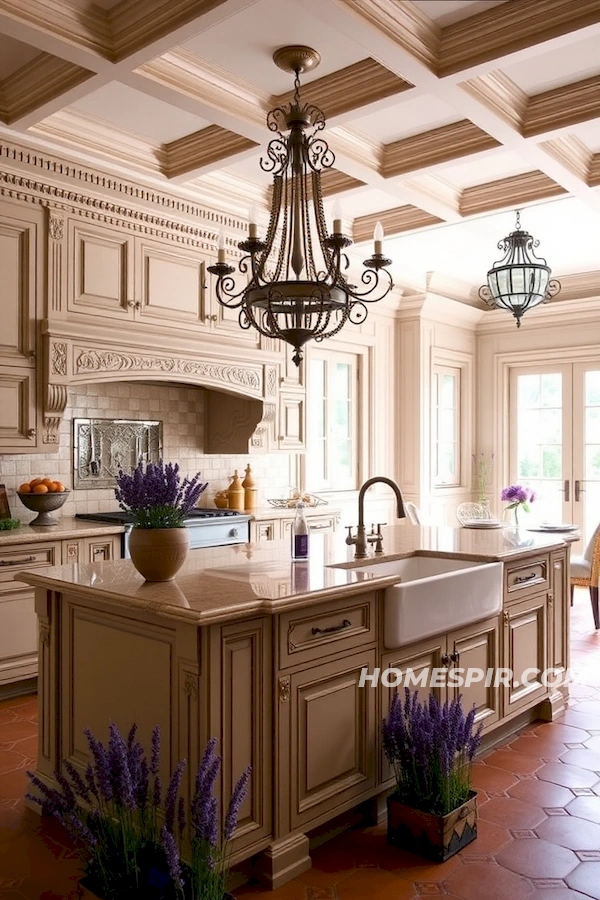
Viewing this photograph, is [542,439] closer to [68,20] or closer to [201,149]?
[201,149]

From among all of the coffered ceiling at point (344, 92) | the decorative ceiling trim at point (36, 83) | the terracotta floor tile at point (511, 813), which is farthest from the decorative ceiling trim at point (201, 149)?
the terracotta floor tile at point (511, 813)

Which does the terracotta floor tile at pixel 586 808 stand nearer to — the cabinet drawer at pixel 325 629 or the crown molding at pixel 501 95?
the cabinet drawer at pixel 325 629

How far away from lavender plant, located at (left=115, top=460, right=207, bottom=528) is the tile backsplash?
2266 mm

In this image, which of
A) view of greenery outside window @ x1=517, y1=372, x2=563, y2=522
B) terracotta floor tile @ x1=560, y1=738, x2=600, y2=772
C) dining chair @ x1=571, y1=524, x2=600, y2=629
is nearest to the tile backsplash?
dining chair @ x1=571, y1=524, x2=600, y2=629

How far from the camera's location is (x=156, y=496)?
260 centimetres

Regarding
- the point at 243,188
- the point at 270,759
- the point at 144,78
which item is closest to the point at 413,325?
the point at 243,188

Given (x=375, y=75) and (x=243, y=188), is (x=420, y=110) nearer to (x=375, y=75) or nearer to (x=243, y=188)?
(x=375, y=75)

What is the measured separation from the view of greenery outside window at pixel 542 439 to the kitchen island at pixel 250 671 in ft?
16.6

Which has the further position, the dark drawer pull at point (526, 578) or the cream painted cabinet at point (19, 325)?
the cream painted cabinet at point (19, 325)

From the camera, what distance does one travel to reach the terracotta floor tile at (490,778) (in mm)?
3164

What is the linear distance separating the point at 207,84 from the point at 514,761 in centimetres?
339

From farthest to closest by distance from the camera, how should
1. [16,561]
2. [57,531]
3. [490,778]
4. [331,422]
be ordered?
[331,422]
[57,531]
[16,561]
[490,778]

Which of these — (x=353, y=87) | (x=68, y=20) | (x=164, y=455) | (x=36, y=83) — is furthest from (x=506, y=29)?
(x=164, y=455)

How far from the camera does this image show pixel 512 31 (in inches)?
125
